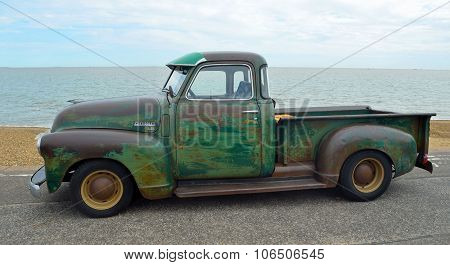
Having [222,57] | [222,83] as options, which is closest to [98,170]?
[222,83]

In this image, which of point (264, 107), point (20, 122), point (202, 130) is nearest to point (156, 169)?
point (202, 130)

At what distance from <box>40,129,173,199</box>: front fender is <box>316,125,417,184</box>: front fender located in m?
2.27

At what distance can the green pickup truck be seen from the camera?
443 centimetres

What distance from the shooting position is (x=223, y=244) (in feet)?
12.2

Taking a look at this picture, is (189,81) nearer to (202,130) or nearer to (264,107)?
(202,130)

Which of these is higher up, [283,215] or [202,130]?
[202,130]

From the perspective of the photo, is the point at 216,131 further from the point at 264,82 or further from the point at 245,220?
the point at 245,220

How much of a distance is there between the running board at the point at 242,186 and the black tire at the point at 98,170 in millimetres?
660

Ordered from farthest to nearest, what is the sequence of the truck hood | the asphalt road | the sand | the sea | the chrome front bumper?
the sea → the sand → the truck hood → the chrome front bumper → the asphalt road

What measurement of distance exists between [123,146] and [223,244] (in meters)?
1.81

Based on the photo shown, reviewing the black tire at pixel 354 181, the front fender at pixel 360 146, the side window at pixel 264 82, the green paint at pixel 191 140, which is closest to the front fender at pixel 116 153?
the green paint at pixel 191 140

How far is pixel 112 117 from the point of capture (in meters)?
4.64

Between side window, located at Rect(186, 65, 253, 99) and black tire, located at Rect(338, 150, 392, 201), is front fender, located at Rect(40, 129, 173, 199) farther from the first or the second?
black tire, located at Rect(338, 150, 392, 201)

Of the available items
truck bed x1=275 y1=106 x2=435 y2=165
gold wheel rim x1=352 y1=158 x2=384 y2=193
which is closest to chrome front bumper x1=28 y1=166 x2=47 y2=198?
truck bed x1=275 y1=106 x2=435 y2=165
